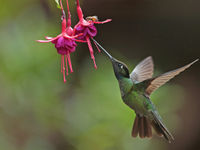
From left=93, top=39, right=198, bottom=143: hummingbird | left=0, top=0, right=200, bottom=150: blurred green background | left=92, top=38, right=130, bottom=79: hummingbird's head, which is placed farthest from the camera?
left=0, top=0, right=200, bottom=150: blurred green background

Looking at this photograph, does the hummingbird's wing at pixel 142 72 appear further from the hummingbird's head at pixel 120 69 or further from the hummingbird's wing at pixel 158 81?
the hummingbird's head at pixel 120 69

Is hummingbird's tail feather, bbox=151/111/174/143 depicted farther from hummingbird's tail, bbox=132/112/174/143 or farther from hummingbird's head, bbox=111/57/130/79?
hummingbird's head, bbox=111/57/130/79

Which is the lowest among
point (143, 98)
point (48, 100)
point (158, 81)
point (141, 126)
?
point (48, 100)

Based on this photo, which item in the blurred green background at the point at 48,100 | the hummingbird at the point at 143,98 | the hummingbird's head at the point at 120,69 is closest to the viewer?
the hummingbird's head at the point at 120,69

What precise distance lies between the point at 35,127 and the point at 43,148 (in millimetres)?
139

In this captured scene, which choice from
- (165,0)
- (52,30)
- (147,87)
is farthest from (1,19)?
(165,0)

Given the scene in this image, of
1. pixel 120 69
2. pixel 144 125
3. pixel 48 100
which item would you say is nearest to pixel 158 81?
pixel 120 69

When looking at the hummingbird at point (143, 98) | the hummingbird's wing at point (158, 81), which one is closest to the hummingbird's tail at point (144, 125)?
the hummingbird at point (143, 98)

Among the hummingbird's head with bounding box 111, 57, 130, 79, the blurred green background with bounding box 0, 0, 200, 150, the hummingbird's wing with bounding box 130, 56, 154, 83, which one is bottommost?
the blurred green background with bounding box 0, 0, 200, 150

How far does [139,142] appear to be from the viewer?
2.28 m

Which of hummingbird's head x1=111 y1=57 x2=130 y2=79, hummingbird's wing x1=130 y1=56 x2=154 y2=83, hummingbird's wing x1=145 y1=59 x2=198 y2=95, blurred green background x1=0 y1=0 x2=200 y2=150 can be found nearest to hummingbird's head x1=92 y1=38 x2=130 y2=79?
hummingbird's head x1=111 y1=57 x2=130 y2=79

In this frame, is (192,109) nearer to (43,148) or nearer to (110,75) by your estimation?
(110,75)

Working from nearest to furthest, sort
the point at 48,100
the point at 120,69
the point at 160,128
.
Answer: the point at 120,69
the point at 160,128
the point at 48,100

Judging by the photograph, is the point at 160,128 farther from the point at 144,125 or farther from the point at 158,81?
the point at 158,81
